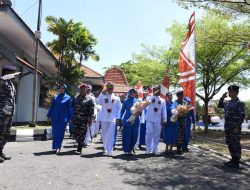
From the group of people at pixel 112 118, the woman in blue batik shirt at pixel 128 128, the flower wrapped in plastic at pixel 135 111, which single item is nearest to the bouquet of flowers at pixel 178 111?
the group of people at pixel 112 118

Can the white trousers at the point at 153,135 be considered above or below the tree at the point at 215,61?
below

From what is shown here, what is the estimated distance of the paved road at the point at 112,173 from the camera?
6.12 metres

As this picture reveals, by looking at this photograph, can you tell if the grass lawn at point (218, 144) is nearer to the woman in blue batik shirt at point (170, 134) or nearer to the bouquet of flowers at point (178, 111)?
the woman in blue batik shirt at point (170, 134)

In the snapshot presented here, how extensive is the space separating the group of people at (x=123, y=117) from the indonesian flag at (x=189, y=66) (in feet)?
1.51

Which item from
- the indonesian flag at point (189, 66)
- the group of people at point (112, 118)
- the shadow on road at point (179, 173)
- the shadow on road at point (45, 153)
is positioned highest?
the indonesian flag at point (189, 66)

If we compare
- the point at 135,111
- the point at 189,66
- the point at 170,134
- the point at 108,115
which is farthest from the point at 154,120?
the point at 189,66

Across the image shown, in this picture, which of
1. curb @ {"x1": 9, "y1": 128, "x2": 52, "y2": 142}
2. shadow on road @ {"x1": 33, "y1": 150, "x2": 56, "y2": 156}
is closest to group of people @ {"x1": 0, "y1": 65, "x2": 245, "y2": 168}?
shadow on road @ {"x1": 33, "y1": 150, "x2": 56, "y2": 156}

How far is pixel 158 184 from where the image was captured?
643 cm

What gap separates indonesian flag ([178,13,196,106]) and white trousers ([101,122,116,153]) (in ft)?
9.66

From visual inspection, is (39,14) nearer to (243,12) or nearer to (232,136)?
(243,12)

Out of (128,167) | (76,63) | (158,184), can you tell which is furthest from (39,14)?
(158,184)

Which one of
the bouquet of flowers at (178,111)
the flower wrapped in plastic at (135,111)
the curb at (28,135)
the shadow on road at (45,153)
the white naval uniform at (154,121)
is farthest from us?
the curb at (28,135)

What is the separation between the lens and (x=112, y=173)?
7.20 metres

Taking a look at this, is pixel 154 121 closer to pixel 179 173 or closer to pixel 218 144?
pixel 179 173
